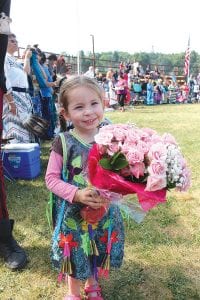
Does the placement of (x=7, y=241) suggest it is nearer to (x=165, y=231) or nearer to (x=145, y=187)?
(x=165, y=231)

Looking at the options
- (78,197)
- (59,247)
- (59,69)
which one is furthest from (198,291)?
(59,69)

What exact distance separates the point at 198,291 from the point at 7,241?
1452 millimetres

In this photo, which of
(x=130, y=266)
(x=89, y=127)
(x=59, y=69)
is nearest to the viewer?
(x=89, y=127)

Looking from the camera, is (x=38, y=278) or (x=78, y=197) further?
(x=38, y=278)

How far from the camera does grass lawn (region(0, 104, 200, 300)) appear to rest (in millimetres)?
2738

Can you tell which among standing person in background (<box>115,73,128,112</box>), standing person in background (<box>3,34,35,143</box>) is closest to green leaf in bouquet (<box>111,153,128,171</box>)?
standing person in background (<box>3,34,35,143</box>)

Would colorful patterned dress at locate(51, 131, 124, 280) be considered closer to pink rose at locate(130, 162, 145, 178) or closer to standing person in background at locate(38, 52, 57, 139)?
pink rose at locate(130, 162, 145, 178)

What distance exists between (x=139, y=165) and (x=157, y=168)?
9 centimetres

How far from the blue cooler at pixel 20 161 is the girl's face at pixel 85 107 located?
3132 millimetres

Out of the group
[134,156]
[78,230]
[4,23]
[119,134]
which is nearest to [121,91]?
[4,23]

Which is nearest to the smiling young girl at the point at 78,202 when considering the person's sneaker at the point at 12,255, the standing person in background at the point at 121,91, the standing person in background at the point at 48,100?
the person's sneaker at the point at 12,255

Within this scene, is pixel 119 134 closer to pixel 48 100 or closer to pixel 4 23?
pixel 4 23

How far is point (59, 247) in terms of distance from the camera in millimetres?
2393

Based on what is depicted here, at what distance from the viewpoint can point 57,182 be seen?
2.15 metres
